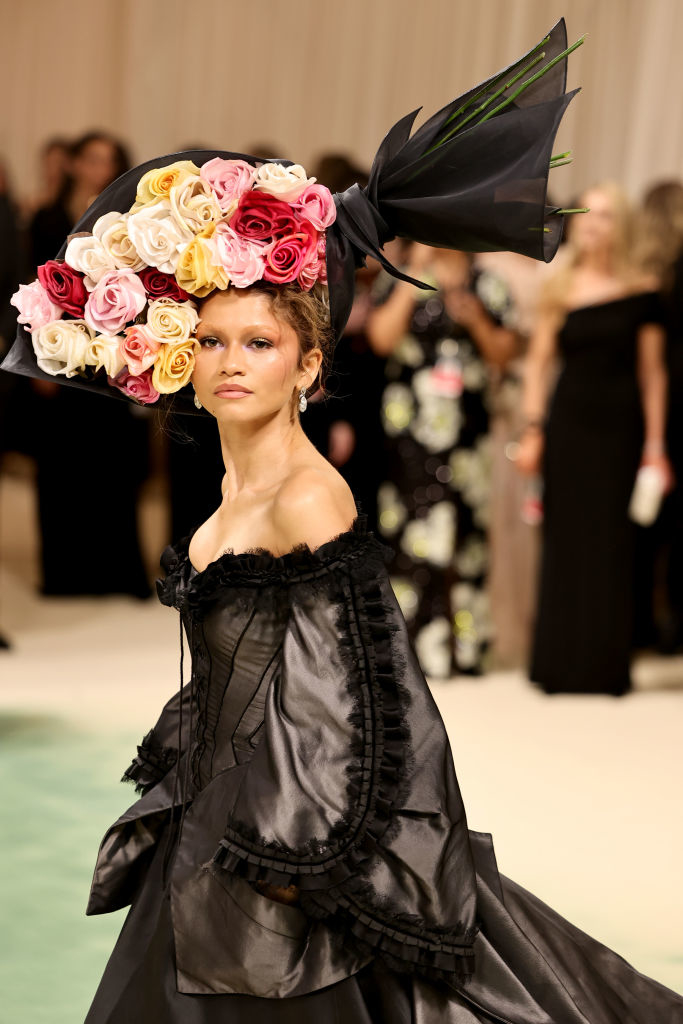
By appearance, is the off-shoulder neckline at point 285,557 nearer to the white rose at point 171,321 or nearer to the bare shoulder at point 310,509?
the bare shoulder at point 310,509

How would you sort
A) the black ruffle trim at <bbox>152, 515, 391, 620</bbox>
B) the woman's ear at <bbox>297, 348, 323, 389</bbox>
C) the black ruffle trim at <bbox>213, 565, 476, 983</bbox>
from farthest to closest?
the woman's ear at <bbox>297, 348, 323, 389</bbox>
the black ruffle trim at <bbox>152, 515, 391, 620</bbox>
the black ruffle trim at <bbox>213, 565, 476, 983</bbox>

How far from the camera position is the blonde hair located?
5.50m

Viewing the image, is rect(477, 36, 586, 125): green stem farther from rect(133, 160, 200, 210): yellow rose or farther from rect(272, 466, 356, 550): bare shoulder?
rect(272, 466, 356, 550): bare shoulder

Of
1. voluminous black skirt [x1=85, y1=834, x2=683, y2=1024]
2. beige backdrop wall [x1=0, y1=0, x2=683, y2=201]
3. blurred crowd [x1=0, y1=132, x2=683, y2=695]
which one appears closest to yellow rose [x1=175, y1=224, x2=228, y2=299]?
voluminous black skirt [x1=85, y1=834, x2=683, y2=1024]

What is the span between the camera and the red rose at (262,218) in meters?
2.17

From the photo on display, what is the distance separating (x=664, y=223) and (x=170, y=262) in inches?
164

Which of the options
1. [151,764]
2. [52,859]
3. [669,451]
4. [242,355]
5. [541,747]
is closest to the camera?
[242,355]

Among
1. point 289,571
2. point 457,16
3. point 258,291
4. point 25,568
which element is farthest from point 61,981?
point 457,16

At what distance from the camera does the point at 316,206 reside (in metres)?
2.19

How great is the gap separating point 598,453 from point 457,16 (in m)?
4.75

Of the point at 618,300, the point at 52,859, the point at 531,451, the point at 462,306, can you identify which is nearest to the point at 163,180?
the point at 52,859

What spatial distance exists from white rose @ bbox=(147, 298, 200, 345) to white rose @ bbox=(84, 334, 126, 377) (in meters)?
0.07

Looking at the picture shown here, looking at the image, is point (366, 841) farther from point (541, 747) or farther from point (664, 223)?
point (664, 223)

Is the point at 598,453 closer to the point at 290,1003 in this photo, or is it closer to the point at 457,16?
the point at 290,1003
